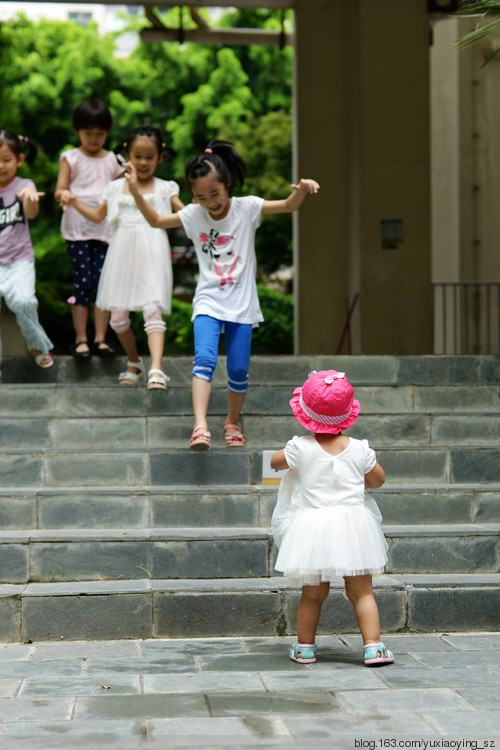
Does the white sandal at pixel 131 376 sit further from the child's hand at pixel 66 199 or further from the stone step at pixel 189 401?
the child's hand at pixel 66 199

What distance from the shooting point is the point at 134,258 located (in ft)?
23.1

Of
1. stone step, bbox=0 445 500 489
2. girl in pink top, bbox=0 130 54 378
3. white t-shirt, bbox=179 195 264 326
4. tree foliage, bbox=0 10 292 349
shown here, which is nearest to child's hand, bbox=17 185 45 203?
girl in pink top, bbox=0 130 54 378

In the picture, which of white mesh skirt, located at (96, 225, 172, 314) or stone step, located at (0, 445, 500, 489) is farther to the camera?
white mesh skirt, located at (96, 225, 172, 314)

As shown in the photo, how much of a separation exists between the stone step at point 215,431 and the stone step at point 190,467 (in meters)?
0.23

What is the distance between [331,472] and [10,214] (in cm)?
381

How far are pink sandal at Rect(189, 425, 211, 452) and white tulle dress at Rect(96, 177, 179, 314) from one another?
134 cm

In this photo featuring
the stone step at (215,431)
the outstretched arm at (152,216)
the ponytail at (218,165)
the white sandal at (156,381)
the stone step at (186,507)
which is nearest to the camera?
the stone step at (186,507)

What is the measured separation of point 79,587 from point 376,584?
1469 millimetres

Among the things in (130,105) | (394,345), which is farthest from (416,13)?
(130,105)

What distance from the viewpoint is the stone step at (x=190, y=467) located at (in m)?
6.00

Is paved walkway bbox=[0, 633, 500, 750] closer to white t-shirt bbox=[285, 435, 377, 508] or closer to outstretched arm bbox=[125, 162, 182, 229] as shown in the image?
white t-shirt bbox=[285, 435, 377, 508]

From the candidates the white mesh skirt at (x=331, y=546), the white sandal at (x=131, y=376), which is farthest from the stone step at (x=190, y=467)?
the white mesh skirt at (x=331, y=546)

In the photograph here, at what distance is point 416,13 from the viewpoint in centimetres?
1020

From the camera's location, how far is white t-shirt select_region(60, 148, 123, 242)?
7.52 metres
